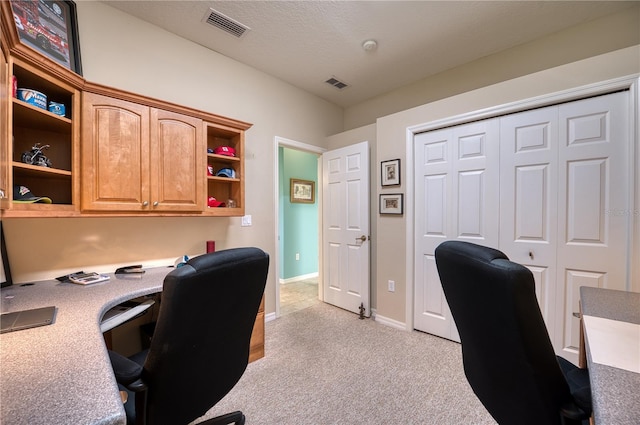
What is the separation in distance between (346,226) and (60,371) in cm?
287

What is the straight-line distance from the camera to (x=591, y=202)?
6.23 feet

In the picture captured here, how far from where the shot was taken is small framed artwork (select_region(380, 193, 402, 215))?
9.30 feet

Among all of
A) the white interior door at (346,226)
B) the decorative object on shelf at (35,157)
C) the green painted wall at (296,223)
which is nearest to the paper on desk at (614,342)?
the white interior door at (346,226)

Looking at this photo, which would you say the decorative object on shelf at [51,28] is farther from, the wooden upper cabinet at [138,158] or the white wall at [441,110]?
the white wall at [441,110]

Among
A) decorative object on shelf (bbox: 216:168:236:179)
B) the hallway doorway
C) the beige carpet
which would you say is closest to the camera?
the beige carpet

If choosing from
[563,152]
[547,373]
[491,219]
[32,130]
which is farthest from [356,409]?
[32,130]

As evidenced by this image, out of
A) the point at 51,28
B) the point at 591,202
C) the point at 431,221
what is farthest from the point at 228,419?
the point at 591,202

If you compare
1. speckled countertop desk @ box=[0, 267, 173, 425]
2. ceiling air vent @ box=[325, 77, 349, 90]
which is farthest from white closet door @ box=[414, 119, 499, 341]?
speckled countertop desk @ box=[0, 267, 173, 425]

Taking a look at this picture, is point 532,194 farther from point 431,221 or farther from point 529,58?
point 529,58

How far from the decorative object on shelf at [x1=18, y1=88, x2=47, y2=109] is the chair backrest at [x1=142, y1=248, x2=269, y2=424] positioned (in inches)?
57.7

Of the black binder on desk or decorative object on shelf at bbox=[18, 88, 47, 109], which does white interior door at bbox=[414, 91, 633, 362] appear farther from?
decorative object on shelf at bbox=[18, 88, 47, 109]

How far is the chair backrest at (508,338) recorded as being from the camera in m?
0.75

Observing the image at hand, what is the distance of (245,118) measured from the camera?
9.37ft

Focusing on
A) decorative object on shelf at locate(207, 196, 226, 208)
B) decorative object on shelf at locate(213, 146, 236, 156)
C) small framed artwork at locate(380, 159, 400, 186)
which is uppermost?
decorative object on shelf at locate(213, 146, 236, 156)
